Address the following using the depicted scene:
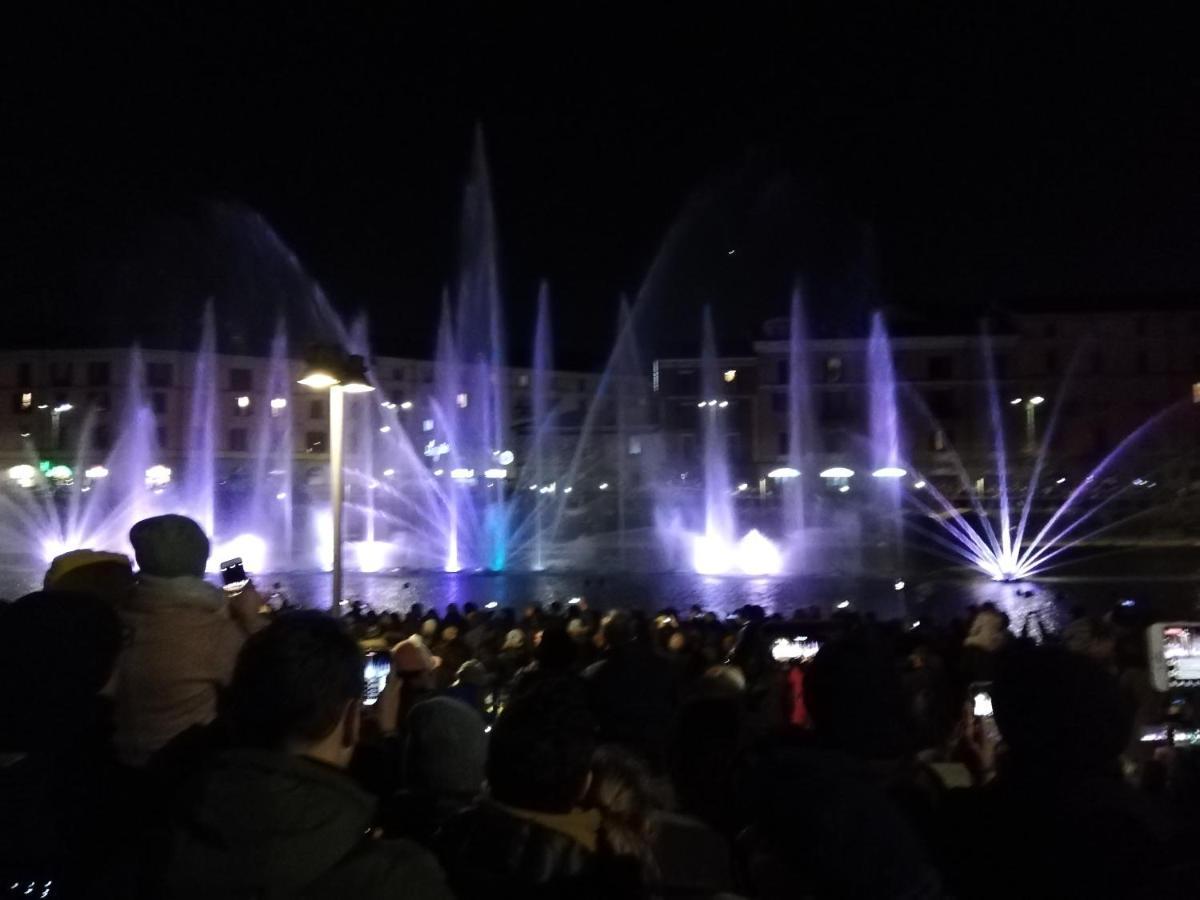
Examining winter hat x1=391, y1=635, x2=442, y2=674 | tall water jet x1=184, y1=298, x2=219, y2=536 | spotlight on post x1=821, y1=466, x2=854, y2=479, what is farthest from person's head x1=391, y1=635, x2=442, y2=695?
tall water jet x1=184, y1=298, x2=219, y2=536

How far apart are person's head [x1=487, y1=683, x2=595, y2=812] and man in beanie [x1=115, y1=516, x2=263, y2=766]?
1089mm

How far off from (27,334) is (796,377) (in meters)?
47.1

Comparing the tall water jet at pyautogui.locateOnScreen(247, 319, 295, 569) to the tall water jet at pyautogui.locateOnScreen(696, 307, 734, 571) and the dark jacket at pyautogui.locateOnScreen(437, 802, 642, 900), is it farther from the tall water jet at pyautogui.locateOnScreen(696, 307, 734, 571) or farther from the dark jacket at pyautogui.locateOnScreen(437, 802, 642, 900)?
the dark jacket at pyautogui.locateOnScreen(437, 802, 642, 900)

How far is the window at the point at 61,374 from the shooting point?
2923 inches

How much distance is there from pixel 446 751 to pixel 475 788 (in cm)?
13

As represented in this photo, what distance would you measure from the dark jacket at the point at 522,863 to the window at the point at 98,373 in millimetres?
76651

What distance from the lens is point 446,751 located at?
3.45 meters

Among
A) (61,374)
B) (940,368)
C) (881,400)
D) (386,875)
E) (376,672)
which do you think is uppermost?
(61,374)

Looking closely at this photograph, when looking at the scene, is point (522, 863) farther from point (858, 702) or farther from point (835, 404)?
point (835, 404)

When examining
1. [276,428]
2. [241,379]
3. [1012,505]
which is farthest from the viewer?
[241,379]

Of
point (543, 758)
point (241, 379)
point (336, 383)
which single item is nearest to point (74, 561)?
point (543, 758)

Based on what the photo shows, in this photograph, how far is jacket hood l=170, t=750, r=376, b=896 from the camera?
2.23m

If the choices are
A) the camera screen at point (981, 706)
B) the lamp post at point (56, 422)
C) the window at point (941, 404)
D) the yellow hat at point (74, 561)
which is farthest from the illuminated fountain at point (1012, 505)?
the lamp post at point (56, 422)

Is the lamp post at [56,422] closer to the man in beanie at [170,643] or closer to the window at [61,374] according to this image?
the window at [61,374]
